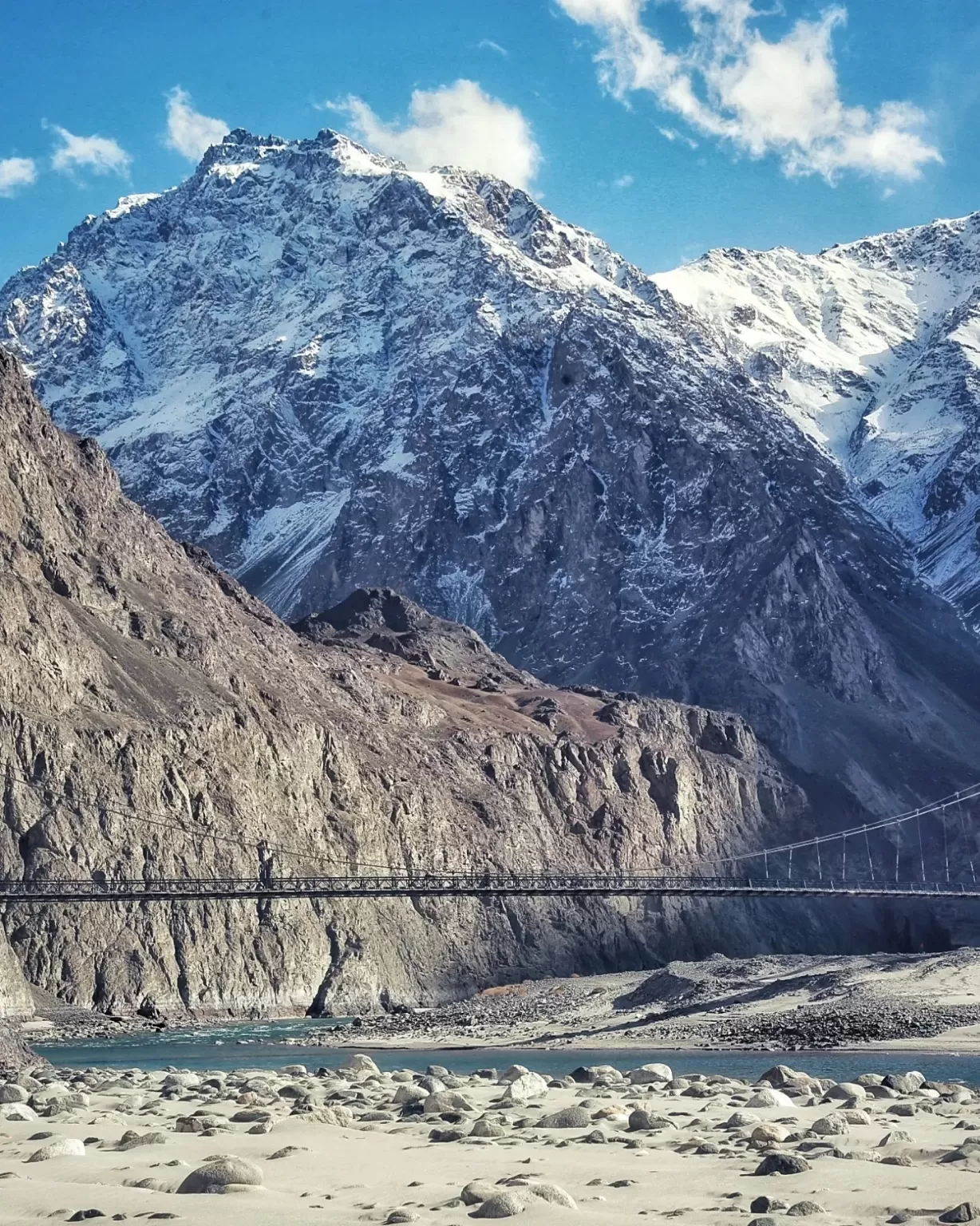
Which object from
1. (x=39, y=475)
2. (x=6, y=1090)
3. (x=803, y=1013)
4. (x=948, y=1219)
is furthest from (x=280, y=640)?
(x=948, y=1219)

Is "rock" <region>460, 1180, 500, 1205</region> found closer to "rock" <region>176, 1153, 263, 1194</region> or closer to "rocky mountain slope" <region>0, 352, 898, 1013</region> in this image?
"rock" <region>176, 1153, 263, 1194</region>

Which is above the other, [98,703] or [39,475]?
[39,475]

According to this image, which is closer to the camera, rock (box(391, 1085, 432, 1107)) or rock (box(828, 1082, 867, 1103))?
rock (box(391, 1085, 432, 1107))

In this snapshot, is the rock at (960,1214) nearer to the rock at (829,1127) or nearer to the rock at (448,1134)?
the rock at (829,1127)

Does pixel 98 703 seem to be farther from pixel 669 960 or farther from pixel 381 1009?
pixel 669 960

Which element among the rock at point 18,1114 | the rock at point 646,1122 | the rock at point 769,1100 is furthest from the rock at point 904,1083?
the rock at point 18,1114

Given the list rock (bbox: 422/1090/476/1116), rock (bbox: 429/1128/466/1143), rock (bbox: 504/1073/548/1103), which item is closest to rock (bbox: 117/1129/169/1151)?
rock (bbox: 429/1128/466/1143)

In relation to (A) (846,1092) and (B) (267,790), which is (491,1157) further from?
(B) (267,790)
